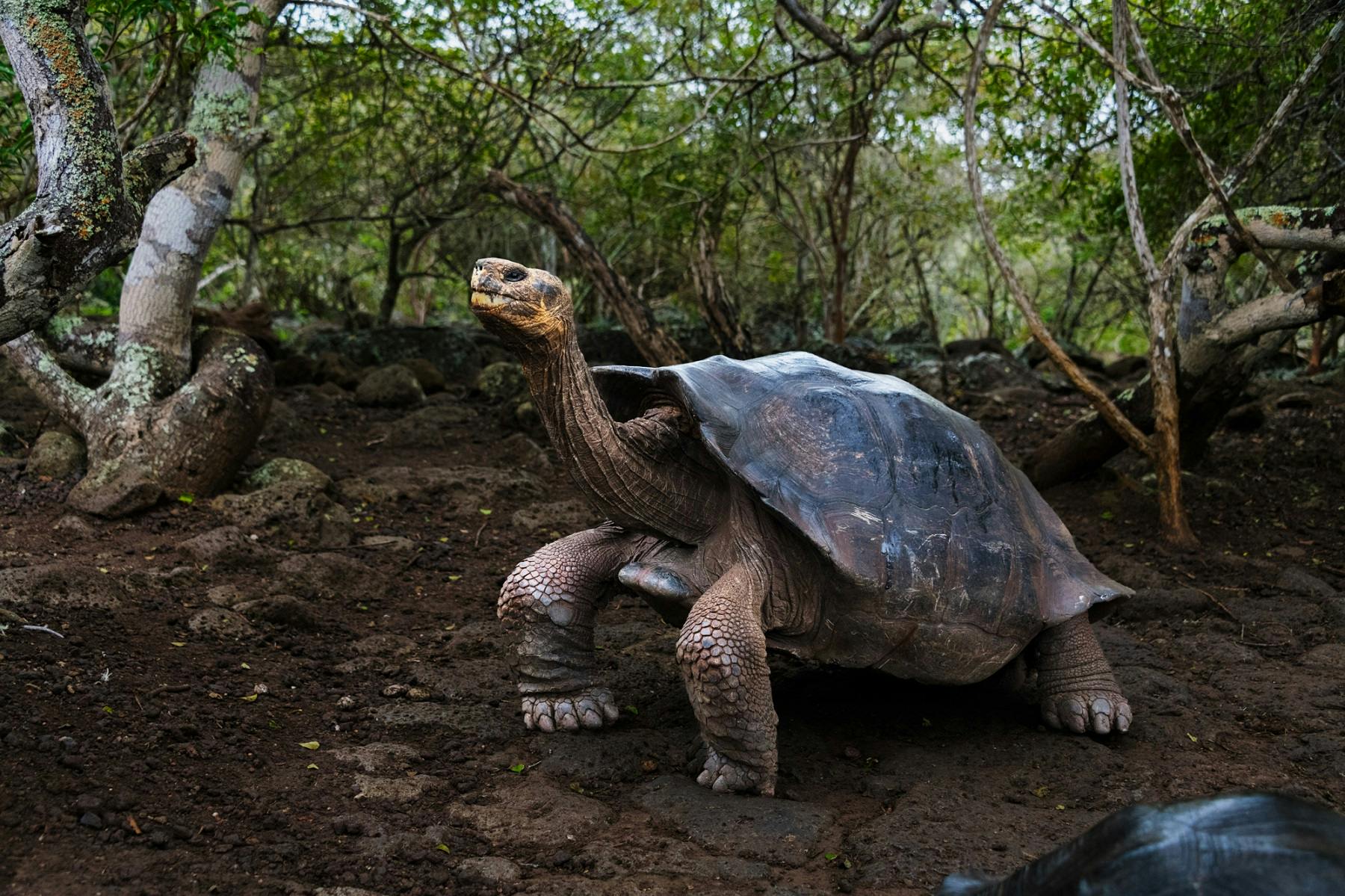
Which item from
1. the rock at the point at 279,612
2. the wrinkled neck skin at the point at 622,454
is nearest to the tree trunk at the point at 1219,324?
the wrinkled neck skin at the point at 622,454

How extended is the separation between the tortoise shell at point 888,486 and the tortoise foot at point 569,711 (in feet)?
3.19

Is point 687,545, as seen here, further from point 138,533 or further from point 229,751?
point 138,533

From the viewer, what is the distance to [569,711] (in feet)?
12.2

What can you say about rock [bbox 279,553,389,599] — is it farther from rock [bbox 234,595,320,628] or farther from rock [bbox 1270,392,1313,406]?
rock [bbox 1270,392,1313,406]

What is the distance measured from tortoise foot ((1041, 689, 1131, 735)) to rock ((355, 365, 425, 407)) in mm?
5750

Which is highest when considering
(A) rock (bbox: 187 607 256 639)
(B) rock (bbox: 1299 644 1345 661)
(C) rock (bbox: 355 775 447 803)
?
(B) rock (bbox: 1299 644 1345 661)

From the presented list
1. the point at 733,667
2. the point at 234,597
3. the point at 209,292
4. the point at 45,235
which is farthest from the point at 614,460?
the point at 209,292

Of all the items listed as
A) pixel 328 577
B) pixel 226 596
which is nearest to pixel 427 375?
pixel 328 577

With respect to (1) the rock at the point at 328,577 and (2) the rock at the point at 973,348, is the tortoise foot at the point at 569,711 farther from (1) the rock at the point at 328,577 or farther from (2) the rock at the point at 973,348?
(2) the rock at the point at 973,348

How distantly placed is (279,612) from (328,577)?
23.2 inches

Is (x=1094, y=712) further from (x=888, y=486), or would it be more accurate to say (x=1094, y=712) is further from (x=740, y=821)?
(x=740, y=821)

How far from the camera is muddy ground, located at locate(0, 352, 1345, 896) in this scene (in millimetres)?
2701

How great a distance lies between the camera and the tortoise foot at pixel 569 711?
3.71 meters

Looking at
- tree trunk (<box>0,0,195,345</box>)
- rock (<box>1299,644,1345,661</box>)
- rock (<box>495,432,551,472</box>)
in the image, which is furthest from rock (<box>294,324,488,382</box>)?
rock (<box>1299,644,1345,661</box>)
